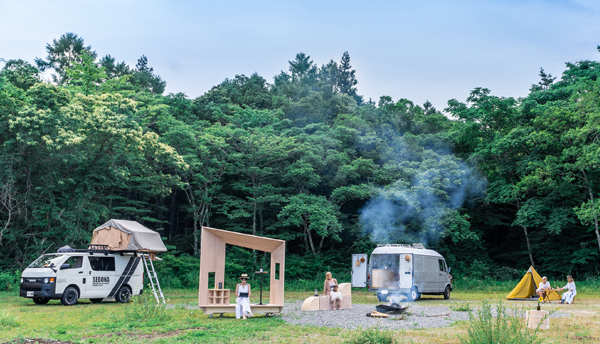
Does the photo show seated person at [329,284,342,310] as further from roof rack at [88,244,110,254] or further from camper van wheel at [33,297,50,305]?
camper van wheel at [33,297,50,305]

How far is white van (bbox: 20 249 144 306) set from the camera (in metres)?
15.7

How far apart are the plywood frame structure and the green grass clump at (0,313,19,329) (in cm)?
392

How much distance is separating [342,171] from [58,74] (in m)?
26.5

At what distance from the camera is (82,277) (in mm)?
16500

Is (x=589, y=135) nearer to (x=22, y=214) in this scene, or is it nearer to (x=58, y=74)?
(x=22, y=214)

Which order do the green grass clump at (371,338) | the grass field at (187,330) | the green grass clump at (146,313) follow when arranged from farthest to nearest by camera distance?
the green grass clump at (146,313) < the grass field at (187,330) < the green grass clump at (371,338)

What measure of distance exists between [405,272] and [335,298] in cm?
474

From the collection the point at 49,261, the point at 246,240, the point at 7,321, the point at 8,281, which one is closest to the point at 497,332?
the point at 246,240

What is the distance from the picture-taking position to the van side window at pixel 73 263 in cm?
1608

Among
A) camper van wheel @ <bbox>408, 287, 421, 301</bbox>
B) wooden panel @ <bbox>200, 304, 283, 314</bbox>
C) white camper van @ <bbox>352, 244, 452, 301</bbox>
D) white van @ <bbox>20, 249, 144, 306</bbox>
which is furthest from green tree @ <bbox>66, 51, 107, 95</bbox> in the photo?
wooden panel @ <bbox>200, 304, 283, 314</bbox>

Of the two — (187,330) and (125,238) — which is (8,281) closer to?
(125,238)

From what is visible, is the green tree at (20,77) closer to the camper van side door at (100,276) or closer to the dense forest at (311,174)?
the dense forest at (311,174)

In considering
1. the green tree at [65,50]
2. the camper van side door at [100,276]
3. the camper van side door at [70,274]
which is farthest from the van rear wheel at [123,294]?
the green tree at [65,50]

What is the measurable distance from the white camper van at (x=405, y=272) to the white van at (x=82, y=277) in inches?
349
